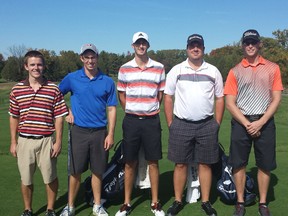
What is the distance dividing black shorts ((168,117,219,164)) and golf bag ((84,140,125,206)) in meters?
0.82

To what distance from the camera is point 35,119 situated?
4.25 m

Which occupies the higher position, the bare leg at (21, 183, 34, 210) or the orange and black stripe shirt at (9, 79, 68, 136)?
the orange and black stripe shirt at (9, 79, 68, 136)

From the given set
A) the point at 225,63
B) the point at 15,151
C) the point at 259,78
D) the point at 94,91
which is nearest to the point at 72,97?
the point at 94,91

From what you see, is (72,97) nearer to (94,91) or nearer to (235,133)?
(94,91)

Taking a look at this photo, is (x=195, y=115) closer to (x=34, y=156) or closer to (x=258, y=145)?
(x=258, y=145)

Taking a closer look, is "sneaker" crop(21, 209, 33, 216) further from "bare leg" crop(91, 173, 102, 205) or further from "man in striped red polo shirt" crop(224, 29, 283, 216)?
"man in striped red polo shirt" crop(224, 29, 283, 216)

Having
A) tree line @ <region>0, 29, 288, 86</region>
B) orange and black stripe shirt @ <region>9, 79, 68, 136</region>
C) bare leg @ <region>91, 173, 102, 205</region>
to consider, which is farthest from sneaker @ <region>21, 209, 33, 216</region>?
tree line @ <region>0, 29, 288, 86</region>

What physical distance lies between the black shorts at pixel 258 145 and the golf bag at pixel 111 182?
1.59 metres

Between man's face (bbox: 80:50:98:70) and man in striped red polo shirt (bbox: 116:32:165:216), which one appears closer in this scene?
man's face (bbox: 80:50:98:70)

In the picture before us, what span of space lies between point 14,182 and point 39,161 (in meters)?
1.68

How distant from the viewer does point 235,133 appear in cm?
460

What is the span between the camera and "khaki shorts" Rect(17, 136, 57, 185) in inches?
169

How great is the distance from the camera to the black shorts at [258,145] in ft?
14.8

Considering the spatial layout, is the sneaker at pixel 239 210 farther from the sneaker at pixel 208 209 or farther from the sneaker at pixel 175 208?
the sneaker at pixel 175 208
